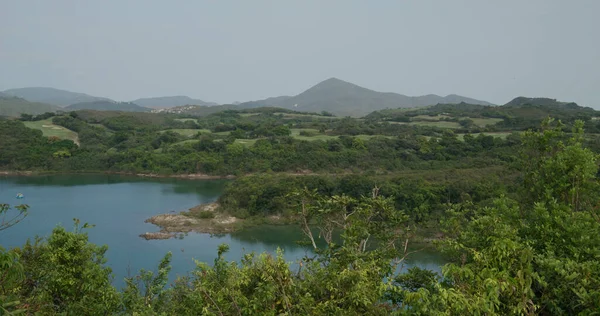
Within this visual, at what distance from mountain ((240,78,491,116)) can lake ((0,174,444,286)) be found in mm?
91594

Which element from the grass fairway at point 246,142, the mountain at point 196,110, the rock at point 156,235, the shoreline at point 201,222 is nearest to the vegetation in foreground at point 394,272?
the rock at point 156,235

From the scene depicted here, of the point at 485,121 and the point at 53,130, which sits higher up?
the point at 485,121

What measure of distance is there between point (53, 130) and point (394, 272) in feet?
134

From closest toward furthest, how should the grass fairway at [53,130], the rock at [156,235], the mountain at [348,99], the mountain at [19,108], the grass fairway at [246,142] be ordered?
1. the rock at [156,235]
2. the grass fairway at [246,142]
3. the grass fairway at [53,130]
4. the mountain at [19,108]
5. the mountain at [348,99]

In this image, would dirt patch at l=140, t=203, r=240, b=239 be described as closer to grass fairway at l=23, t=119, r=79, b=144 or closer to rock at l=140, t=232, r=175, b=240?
rock at l=140, t=232, r=175, b=240

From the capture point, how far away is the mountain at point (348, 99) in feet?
408

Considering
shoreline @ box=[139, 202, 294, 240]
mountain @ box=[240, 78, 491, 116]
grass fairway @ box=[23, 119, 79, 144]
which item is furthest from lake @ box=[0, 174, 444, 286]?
mountain @ box=[240, 78, 491, 116]

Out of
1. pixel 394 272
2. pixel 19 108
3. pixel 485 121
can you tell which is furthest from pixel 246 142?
pixel 19 108

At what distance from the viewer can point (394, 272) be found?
13.6 ft

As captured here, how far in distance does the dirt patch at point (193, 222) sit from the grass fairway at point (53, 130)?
22.0m

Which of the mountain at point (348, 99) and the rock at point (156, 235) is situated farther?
the mountain at point (348, 99)

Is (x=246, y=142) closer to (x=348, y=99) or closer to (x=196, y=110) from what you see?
(x=196, y=110)

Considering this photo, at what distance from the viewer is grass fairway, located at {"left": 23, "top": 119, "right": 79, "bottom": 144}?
3581 cm

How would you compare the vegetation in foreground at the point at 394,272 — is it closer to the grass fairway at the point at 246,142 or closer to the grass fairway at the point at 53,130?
the grass fairway at the point at 246,142
